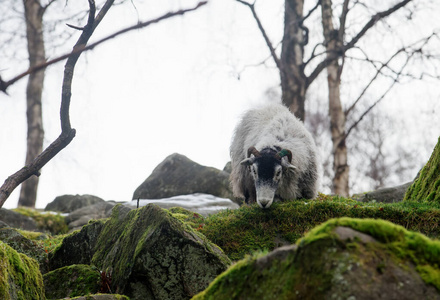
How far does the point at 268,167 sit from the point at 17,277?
4.99 meters

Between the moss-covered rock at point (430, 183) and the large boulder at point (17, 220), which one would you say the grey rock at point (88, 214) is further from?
the moss-covered rock at point (430, 183)

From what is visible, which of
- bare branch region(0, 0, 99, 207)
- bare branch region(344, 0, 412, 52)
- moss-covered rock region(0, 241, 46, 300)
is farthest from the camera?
bare branch region(344, 0, 412, 52)

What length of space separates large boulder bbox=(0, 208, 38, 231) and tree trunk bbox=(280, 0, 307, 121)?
31.0 feet

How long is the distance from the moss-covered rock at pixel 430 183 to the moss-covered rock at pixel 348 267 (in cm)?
449

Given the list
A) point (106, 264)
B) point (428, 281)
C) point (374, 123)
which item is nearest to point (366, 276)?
point (428, 281)

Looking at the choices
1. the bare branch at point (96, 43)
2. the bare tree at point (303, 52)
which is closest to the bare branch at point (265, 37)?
the bare tree at point (303, 52)

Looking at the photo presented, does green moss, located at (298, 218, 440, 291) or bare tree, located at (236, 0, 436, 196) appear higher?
bare tree, located at (236, 0, 436, 196)

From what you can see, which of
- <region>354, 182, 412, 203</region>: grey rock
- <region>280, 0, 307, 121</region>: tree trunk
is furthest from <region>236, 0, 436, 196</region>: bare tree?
<region>354, 182, 412, 203</region>: grey rock

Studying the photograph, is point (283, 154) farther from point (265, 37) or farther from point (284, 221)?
point (265, 37)

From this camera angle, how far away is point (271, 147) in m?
8.84

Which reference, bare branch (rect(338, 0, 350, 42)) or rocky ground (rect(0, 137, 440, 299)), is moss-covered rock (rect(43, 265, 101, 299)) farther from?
bare branch (rect(338, 0, 350, 42))

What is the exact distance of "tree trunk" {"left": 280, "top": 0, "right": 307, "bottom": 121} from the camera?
626 inches

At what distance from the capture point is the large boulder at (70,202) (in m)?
17.6

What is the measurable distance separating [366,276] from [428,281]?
38 centimetres
